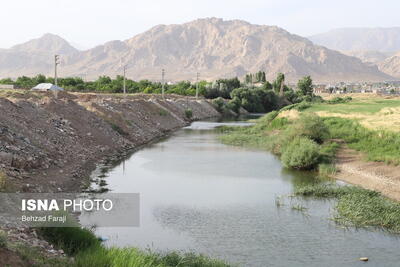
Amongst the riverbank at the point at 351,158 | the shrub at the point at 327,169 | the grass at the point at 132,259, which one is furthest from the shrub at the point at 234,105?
the grass at the point at 132,259

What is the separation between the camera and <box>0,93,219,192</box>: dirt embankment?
22988 mm

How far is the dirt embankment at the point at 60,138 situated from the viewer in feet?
75.4

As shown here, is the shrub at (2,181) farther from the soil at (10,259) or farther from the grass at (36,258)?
the soil at (10,259)

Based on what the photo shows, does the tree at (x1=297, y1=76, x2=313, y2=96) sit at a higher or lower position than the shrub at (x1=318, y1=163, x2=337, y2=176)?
higher

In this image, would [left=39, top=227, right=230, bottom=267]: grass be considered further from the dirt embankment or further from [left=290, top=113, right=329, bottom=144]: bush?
[left=290, top=113, right=329, bottom=144]: bush

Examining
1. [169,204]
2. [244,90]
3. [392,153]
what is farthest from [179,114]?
[169,204]

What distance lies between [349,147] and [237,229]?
71.0 feet

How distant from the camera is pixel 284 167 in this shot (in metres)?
34.1

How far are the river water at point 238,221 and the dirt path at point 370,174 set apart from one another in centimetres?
254

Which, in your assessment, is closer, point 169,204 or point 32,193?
point 32,193

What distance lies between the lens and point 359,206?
21.7m

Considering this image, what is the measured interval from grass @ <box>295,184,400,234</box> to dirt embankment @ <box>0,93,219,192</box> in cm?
1290

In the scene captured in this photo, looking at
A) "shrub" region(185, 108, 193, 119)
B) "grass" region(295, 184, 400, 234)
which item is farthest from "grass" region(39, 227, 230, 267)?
"shrub" region(185, 108, 193, 119)

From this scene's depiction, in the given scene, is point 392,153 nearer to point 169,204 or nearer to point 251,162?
point 251,162
